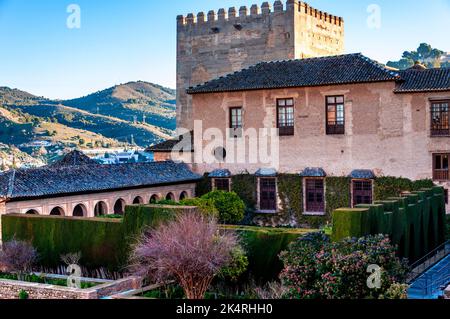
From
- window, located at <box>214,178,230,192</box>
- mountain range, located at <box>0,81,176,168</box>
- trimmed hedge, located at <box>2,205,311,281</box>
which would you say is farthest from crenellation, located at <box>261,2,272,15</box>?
→ mountain range, located at <box>0,81,176,168</box>

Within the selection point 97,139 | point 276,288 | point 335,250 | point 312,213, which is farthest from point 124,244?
point 97,139

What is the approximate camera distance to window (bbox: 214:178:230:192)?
34.9 m

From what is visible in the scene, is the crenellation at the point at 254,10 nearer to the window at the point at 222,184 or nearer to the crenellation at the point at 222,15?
the crenellation at the point at 222,15

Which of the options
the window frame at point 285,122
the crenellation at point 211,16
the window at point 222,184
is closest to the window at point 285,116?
the window frame at point 285,122

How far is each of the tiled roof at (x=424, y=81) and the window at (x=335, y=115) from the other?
2.66 meters

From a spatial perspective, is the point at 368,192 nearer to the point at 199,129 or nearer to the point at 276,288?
the point at 199,129

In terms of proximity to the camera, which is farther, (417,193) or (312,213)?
(312,213)

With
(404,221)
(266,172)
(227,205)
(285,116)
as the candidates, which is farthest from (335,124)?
(404,221)

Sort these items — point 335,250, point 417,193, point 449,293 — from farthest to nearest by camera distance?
1. point 417,193
2. point 335,250
3. point 449,293

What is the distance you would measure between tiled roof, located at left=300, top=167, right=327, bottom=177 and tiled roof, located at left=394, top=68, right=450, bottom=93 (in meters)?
4.87

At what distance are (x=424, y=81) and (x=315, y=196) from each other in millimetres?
6906

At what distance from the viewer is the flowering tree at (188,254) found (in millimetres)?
18125

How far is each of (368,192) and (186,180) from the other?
8358 mm

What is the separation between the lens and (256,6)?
137ft
